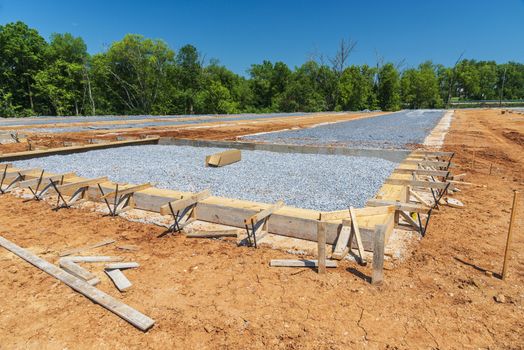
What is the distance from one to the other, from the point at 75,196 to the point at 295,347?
15.5 ft

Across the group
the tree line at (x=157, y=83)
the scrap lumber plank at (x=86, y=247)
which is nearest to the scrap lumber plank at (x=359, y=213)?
the scrap lumber plank at (x=86, y=247)

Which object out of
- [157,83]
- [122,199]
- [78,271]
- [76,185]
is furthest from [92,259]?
[157,83]

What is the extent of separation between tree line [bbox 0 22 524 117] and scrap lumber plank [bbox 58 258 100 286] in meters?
43.6

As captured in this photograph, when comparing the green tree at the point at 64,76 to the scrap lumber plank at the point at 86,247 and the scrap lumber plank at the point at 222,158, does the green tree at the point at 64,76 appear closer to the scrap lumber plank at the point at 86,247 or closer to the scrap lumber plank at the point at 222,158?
the scrap lumber plank at the point at 222,158

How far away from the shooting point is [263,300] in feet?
8.99

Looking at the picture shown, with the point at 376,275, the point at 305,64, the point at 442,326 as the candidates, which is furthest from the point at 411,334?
the point at 305,64

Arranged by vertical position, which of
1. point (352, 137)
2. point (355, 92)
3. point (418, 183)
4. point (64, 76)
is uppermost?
point (64, 76)

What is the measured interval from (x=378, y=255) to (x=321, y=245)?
0.53 m

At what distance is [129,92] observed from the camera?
49.3 m

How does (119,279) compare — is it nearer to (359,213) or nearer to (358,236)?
(358,236)

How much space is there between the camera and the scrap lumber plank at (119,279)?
289 centimetres

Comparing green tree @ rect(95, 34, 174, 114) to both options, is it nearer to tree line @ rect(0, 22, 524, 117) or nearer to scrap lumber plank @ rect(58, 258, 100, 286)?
tree line @ rect(0, 22, 524, 117)

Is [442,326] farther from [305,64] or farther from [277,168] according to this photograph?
[305,64]

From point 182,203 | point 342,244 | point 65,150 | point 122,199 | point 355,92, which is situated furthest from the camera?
point 355,92
